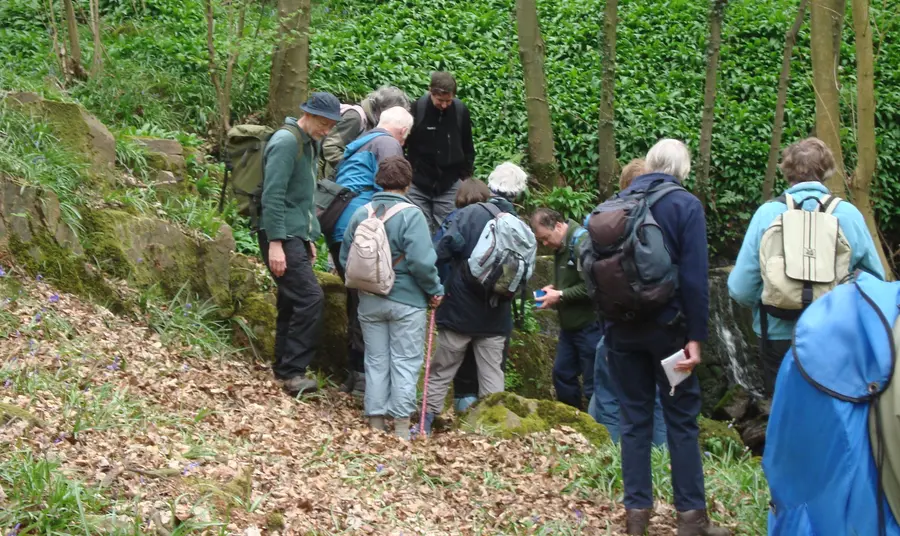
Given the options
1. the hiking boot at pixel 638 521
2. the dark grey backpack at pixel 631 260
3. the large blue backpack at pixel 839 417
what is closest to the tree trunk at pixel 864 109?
the dark grey backpack at pixel 631 260

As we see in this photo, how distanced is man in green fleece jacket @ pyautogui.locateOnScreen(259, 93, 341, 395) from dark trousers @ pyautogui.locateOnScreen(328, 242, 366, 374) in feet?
1.06

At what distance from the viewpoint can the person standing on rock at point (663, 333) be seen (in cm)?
482

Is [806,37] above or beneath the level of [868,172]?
above

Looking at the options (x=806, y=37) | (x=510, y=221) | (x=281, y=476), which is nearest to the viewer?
(x=281, y=476)

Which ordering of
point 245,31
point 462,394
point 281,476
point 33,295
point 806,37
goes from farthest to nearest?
point 806,37
point 245,31
point 462,394
point 33,295
point 281,476

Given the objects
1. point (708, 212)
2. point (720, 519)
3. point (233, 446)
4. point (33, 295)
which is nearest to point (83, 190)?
point (33, 295)

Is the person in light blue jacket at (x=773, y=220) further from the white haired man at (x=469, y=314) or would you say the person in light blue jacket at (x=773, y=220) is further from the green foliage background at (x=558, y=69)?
the green foliage background at (x=558, y=69)

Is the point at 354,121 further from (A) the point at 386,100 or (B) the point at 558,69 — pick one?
(B) the point at 558,69

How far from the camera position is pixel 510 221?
718cm

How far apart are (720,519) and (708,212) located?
8457mm

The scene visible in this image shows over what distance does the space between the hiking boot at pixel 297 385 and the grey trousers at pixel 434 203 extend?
2.16m

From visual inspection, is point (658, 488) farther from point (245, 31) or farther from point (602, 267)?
point (245, 31)

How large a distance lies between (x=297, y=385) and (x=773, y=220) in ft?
12.3

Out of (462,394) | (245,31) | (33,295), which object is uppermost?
(245,31)
